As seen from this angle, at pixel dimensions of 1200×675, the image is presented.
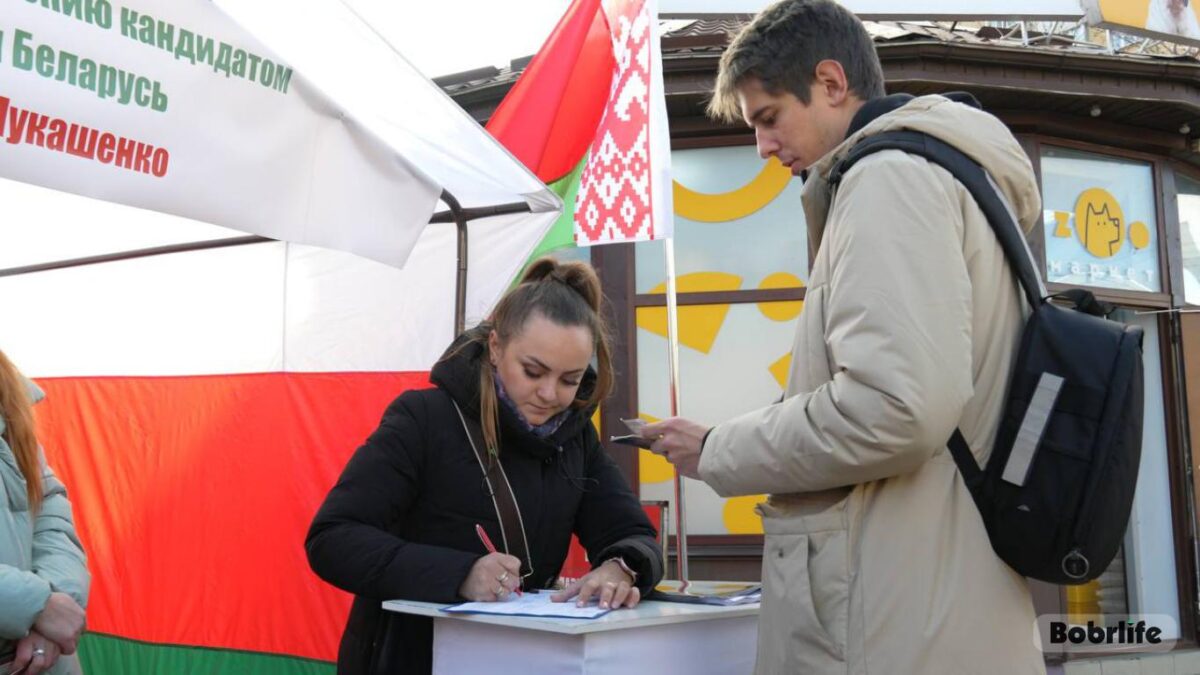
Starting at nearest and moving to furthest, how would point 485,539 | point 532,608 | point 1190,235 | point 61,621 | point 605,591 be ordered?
point 532,608 → point 605,591 → point 485,539 → point 61,621 → point 1190,235

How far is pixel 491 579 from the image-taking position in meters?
2.20

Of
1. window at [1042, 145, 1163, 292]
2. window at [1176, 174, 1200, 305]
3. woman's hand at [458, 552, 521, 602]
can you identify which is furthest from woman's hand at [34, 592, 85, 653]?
window at [1176, 174, 1200, 305]

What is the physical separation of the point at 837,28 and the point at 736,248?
501 cm

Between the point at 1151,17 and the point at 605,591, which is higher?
the point at 1151,17

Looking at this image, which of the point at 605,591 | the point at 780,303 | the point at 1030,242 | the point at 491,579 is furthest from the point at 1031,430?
the point at 1030,242

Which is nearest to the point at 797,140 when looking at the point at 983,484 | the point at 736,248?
the point at 983,484

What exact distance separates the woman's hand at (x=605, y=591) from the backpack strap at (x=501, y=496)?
29cm

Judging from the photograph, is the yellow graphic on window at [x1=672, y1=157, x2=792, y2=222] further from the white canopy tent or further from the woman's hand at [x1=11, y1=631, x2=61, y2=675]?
the woman's hand at [x1=11, y1=631, x2=61, y2=675]

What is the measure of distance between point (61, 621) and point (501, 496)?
3.62 ft

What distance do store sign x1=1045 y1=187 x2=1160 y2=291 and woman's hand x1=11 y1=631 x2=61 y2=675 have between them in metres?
6.60

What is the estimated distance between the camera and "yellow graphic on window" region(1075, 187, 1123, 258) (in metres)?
7.66

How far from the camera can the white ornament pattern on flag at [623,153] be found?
144 inches

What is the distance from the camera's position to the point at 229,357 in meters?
4.28

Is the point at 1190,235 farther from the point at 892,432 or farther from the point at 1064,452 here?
the point at 892,432
